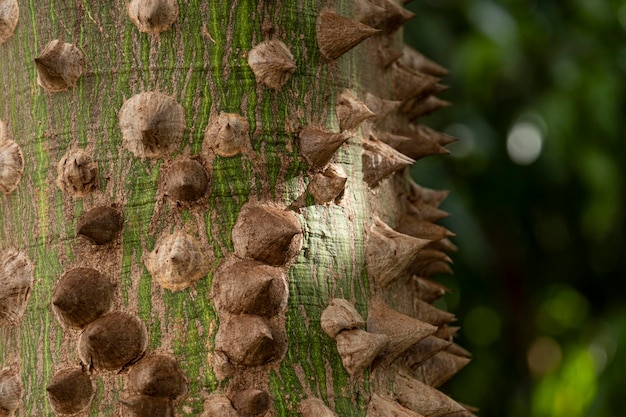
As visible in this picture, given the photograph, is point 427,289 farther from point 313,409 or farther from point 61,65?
point 61,65

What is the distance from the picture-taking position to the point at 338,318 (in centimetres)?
79

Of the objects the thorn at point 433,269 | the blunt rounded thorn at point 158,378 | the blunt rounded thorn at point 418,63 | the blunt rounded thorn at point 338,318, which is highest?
the blunt rounded thorn at point 418,63

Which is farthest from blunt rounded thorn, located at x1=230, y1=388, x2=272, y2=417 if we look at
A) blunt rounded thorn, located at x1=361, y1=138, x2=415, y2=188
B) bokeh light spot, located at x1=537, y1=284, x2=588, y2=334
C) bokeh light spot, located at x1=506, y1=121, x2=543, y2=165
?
bokeh light spot, located at x1=537, y1=284, x2=588, y2=334

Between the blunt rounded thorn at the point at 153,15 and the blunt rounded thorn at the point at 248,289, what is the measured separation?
19 cm

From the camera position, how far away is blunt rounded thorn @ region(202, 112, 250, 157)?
790 mm

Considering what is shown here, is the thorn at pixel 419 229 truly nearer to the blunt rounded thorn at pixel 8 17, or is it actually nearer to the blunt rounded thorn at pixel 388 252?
the blunt rounded thorn at pixel 388 252

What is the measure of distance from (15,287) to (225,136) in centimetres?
20

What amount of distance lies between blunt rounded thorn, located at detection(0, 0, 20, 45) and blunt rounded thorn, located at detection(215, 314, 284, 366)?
0.31 m

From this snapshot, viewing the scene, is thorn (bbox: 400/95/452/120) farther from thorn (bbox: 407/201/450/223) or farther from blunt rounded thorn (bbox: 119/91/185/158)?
blunt rounded thorn (bbox: 119/91/185/158)

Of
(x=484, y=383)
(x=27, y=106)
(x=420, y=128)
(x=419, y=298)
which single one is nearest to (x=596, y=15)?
(x=484, y=383)

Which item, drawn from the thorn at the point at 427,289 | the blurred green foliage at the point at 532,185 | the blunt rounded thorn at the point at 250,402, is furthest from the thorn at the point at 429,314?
the blurred green foliage at the point at 532,185

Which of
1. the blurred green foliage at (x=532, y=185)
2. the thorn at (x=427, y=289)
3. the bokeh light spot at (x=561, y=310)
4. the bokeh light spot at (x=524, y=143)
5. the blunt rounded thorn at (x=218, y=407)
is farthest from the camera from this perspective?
the bokeh light spot at (x=561, y=310)

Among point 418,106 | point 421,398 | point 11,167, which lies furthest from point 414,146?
point 11,167

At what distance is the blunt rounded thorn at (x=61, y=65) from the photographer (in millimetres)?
814
